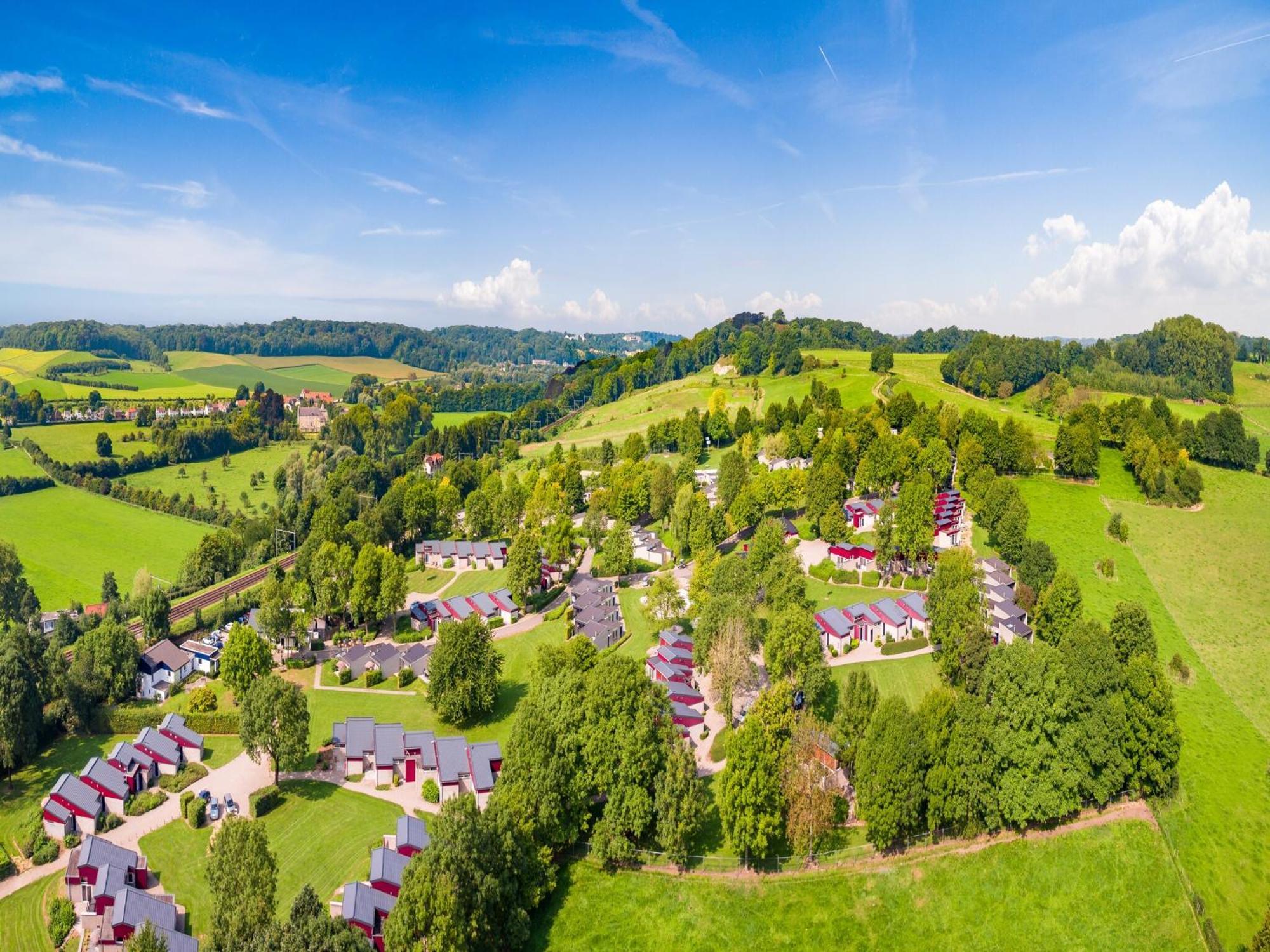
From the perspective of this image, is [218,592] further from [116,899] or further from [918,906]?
[918,906]

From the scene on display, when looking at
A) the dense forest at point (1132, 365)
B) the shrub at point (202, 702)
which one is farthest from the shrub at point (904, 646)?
the dense forest at point (1132, 365)

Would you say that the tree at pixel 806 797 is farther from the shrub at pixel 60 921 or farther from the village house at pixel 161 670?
the village house at pixel 161 670

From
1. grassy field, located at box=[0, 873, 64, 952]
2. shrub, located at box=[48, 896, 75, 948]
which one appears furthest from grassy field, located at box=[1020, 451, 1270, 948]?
grassy field, located at box=[0, 873, 64, 952]

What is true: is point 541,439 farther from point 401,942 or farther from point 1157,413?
point 401,942

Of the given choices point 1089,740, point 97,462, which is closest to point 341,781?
point 1089,740

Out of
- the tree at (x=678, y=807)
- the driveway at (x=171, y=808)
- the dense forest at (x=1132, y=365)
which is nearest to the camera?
the tree at (x=678, y=807)

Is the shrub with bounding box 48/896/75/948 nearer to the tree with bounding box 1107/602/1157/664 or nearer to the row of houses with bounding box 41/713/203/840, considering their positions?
the row of houses with bounding box 41/713/203/840

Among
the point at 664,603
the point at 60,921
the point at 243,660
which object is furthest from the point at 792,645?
the point at 60,921
